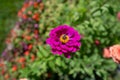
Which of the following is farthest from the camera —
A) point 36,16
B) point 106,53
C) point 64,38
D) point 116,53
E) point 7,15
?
point 7,15

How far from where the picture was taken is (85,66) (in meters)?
3.04

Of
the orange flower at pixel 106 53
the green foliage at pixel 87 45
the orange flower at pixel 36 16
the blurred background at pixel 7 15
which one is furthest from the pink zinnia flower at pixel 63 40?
the blurred background at pixel 7 15

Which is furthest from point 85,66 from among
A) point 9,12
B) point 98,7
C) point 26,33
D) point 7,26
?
point 9,12

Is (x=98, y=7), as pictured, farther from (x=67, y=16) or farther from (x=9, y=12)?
(x=9, y=12)

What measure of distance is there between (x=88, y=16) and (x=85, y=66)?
0.46m

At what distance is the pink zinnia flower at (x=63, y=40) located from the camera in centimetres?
240

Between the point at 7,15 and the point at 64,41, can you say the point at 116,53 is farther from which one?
the point at 7,15

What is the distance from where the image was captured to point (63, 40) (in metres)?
2.43

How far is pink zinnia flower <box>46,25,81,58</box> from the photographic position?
240cm

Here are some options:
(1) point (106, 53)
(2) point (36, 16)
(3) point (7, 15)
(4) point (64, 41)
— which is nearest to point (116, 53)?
(4) point (64, 41)

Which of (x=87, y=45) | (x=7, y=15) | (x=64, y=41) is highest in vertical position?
(x=7, y=15)

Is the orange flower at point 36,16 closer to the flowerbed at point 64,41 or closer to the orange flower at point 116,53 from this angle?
the flowerbed at point 64,41

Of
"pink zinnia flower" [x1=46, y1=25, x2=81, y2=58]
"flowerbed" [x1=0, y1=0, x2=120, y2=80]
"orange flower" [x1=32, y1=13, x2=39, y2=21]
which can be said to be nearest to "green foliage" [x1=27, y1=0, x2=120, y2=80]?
"flowerbed" [x1=0, y1=0, x2=120, y2=80]

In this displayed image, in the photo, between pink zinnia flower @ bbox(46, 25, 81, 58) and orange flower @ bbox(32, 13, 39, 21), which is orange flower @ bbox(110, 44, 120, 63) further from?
orange flower @ bbox(32, 13, 39, 21)
